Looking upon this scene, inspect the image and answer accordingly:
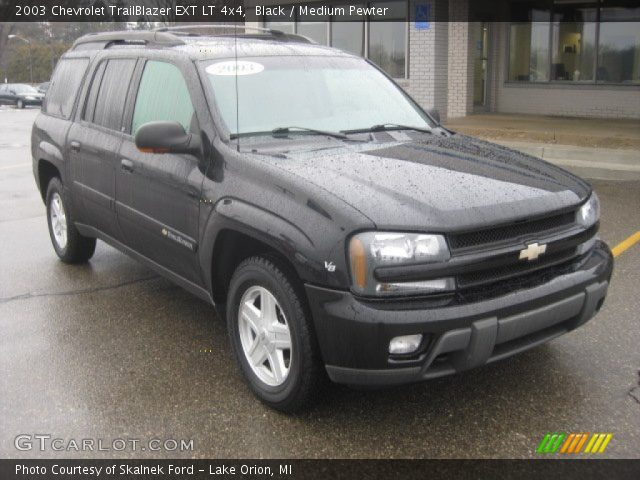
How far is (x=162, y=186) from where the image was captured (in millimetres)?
4348

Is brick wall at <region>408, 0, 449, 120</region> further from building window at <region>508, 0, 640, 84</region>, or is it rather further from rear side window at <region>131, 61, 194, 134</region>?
rear side window at <region>131, 61, 194, 134</region>

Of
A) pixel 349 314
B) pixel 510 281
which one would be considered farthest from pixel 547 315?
pixel 349 314

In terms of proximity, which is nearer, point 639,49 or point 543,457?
point 543,457

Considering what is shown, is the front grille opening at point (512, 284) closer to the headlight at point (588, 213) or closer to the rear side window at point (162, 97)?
the headlight at point (588, 213)

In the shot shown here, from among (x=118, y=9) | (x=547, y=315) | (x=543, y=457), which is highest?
(x=118, y=9)

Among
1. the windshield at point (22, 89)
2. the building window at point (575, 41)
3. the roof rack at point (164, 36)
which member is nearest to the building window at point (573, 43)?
the building window at point (575, 41)

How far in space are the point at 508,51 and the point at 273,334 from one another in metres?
16.4

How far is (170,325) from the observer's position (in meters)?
4.92

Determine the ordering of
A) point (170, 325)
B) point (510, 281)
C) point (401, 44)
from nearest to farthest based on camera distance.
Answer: point (510, 281)
point (170, 325)
point (401, 44)

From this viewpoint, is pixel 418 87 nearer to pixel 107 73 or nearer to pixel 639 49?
pixel 639 49

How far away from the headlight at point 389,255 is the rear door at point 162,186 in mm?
1292

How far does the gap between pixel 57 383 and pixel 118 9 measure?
68.1 ft

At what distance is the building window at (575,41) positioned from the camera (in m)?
16.5

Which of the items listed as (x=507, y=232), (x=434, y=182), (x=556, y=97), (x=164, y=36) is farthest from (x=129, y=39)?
(x=556, y=97)
